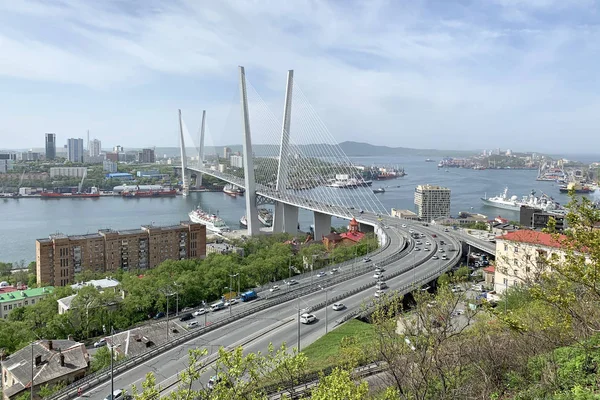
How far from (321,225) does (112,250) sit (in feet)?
20.8

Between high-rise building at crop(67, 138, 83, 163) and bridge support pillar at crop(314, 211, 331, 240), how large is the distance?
186 feet

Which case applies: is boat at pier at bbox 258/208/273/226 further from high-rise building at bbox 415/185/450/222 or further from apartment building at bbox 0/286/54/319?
apartment building at bbox 0/286/54/319

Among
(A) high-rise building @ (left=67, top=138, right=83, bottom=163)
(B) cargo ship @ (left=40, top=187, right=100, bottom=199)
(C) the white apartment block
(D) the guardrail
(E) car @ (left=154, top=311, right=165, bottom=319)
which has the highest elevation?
(A) high-rise building @ (left=67, top=138, right=83, bottom=163)

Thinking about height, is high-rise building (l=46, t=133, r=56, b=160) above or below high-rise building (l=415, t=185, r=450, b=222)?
above

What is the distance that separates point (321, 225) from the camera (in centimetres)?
1470

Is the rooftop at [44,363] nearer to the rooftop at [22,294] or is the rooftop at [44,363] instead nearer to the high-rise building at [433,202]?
the rooftop at [22,294]

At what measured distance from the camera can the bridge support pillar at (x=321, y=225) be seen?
14602 millimetres

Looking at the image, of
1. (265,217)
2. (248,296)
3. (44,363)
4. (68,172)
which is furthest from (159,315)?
(68,172)

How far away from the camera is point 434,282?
8961 mm

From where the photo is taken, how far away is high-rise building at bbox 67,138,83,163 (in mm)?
62184

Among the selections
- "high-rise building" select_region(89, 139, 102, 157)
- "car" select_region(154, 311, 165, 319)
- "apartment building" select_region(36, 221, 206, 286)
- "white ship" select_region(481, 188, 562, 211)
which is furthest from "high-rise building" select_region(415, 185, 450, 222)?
"high-rise building" select_region(89, 139, 102, 157)

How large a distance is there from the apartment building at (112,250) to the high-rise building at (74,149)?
56.2 meters

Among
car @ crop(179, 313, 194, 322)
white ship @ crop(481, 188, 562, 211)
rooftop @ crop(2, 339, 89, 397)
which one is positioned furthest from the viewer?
white ship @ crop(481, 188, 562, 211)

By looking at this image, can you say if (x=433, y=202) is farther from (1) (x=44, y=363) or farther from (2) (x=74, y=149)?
(2) (x=74, y=149)
